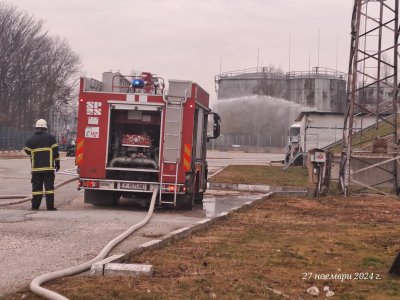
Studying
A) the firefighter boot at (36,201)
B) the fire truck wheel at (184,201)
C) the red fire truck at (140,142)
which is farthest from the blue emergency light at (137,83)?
the firefighter boot at (36,201)

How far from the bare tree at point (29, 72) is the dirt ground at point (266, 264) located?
50196 mm

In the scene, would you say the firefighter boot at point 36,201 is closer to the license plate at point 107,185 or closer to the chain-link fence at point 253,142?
the license plate at point 107,185

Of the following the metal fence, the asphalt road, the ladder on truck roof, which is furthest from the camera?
the metal fence

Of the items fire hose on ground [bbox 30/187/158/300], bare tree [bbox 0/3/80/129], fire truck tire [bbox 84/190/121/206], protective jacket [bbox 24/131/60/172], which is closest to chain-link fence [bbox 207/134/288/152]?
bare tree [bbox 0/3/80/129]

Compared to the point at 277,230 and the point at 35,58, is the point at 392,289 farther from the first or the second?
the point at 35,58

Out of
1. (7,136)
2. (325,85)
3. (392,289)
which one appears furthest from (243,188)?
(325,85)

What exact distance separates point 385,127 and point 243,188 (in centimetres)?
1694

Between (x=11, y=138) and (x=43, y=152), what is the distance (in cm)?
4581

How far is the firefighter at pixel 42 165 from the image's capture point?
38.2 feet

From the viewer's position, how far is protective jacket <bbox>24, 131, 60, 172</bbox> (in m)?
11.7

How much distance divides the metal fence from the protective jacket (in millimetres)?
43714

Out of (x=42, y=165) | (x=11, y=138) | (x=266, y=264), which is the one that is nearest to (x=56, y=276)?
(x=266, y=264)

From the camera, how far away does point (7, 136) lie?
54344 mm

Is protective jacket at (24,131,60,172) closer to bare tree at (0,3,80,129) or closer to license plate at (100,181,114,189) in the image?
license plate at (100,181,114,189)
